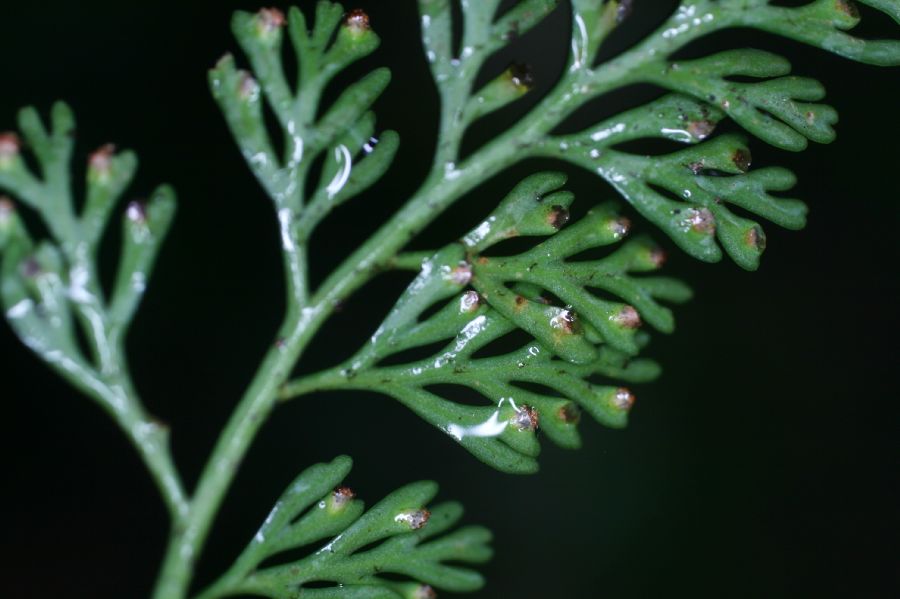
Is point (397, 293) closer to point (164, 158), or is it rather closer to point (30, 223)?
point (164, 158)

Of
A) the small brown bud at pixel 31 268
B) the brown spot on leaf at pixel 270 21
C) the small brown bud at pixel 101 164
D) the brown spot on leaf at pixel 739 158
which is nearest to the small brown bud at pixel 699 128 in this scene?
the brown spot on leaf at pixel 739 158

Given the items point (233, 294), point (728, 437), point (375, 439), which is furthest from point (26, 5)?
Answer: point (728, 437)

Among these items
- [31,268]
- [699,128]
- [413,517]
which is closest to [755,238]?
[699,128]

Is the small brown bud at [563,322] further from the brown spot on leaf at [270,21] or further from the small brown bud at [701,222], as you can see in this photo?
the brown spot on leaf at [270,21]

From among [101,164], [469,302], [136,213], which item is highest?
[101,164]

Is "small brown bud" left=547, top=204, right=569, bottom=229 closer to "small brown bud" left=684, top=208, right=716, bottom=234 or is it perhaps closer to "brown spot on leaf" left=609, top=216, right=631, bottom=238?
"brown spot on leaf" left=609, top=216, right=631, bottom=238

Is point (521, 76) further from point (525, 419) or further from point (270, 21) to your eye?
point (525, 419)
